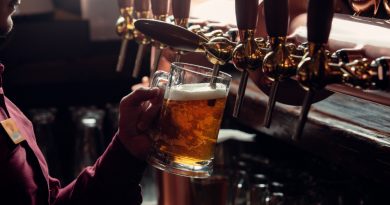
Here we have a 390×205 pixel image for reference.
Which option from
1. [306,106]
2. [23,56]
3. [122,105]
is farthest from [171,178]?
[23,56]

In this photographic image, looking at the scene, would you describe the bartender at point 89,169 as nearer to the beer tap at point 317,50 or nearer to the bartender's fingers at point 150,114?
the bartender's fingers at point 150,114

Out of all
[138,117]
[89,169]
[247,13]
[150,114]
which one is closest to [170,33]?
[247,13]

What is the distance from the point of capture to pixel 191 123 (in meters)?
1.17

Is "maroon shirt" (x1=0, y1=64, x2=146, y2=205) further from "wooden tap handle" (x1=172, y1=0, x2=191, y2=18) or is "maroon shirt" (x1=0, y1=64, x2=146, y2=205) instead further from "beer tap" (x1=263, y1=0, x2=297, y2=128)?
"beer tap" (x1=263, y1=0, x2=297, y2=128)

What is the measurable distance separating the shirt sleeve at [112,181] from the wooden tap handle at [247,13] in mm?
→ 671

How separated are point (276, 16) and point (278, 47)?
2.0 inches

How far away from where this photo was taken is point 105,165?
5.59 ft

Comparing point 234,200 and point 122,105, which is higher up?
point 122,105

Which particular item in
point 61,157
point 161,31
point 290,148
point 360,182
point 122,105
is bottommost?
point 61,157

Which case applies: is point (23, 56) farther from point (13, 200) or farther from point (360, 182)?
point (360, 182)

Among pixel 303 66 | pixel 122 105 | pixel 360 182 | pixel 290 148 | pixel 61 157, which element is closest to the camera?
pixel 303 66

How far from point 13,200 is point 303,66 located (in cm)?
90

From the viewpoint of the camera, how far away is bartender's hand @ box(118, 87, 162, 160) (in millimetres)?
1382

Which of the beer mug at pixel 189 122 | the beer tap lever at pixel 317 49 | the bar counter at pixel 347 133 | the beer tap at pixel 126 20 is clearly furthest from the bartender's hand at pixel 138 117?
the beer tap lever at pixel 317 49
